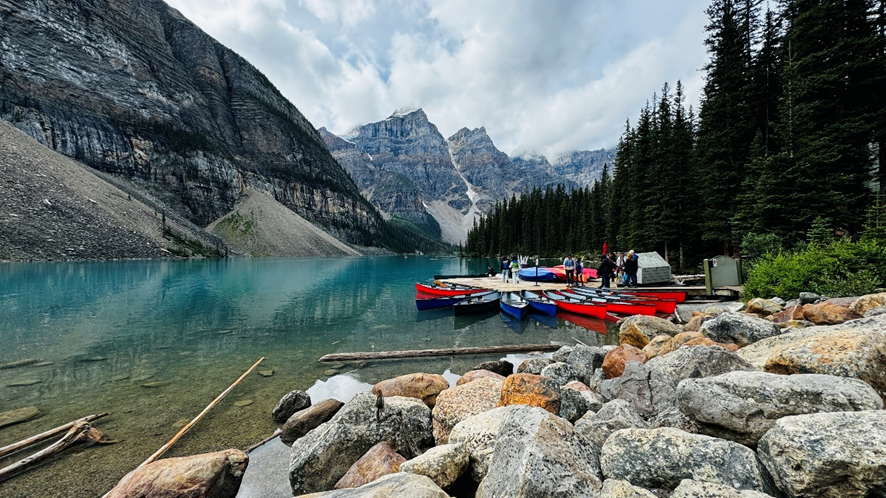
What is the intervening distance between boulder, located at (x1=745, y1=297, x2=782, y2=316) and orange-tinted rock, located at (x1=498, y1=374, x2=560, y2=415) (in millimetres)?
10582

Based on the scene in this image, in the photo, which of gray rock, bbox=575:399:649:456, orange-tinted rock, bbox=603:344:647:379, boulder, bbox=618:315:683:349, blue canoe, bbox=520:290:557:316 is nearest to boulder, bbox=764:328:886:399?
gray rock, bbox=575:399:649:456

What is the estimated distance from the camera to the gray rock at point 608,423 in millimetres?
4562

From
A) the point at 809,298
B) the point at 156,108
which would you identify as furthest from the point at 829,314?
the point at 156,108

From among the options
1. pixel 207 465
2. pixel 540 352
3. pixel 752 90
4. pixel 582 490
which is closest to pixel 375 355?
pixel 540 352

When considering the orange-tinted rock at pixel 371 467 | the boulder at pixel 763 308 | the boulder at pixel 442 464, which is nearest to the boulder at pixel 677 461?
the boulder at pixel 442 464

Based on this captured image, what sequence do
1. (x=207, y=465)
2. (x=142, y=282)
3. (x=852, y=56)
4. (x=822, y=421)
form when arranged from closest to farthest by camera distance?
(x=822, y=421) < (x=207, y=465) < (x=852, y=56) < (x=142, y=282)

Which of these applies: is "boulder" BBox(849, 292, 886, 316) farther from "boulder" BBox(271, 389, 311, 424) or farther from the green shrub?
"boulder" BBox(271, 389, 311, 424)

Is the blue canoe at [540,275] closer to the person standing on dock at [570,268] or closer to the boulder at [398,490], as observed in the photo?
the person standing on dock at [570,268]

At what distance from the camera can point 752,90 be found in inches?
1056

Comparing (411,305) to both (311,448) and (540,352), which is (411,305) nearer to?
(540,352)

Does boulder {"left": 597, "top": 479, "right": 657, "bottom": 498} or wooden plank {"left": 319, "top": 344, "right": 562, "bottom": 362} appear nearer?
boulder {"left": 597, "top": 479, "right": 657, "bottom": 498}

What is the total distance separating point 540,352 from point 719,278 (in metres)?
15.6

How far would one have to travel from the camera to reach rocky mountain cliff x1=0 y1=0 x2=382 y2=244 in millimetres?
98062

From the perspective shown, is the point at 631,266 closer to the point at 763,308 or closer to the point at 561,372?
the point at 763,308
